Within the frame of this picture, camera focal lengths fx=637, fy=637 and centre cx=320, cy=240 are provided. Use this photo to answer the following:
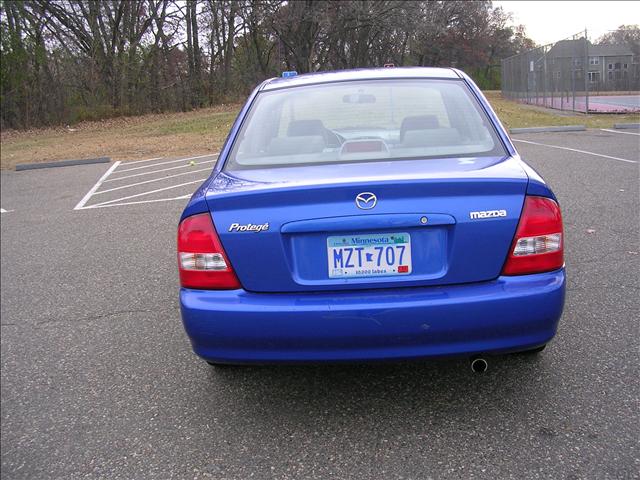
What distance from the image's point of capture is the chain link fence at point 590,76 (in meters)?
18.7

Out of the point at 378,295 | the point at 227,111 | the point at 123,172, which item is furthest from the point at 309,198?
the point at 227,111

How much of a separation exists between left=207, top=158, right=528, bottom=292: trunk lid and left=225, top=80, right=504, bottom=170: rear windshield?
1.64 feet

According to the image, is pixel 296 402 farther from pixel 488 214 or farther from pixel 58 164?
pixel 58 164

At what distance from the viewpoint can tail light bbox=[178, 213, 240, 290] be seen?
261 centimetres

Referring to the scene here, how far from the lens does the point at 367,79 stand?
370cm

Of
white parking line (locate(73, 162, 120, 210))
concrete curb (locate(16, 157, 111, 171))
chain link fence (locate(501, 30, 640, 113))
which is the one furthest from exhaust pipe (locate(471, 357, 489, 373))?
chain link fence (locate(501, 30, 640, 113))

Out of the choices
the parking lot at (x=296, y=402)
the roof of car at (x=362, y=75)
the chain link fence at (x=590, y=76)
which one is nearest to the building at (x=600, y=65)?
the chain link fence at (x=590, y=76)

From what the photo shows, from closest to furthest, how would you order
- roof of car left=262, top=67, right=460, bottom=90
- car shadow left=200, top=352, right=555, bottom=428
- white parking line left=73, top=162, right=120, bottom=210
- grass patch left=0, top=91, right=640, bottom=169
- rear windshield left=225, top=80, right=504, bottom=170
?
car shadow left=200, top=352, right=555, bottom=428 → rear windshield left=225, top=80, right=504, bottom=170 → roof of car left=262, top=67, right=460, bottom=90 → white parking line left=73, top=162, right=120, bottom=210 → grass patch left=0, top=91, right=640, bottom=169

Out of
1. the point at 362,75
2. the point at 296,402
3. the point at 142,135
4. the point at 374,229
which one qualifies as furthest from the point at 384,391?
the point at 142,135

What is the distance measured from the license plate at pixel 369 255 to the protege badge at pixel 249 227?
261 millimetres

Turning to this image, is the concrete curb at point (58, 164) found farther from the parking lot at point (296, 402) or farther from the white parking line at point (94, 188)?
the parking lot at point (296, 402)

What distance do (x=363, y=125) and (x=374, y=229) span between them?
58.5 inches

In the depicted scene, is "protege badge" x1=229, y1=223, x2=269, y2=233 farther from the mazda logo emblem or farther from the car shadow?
the car shadow

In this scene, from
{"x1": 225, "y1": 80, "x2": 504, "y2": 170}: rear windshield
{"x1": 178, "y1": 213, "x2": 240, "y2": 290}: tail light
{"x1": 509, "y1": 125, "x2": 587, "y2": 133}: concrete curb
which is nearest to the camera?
{"x1": 178, "y1": 213, "x2": 240, "y2": 290}: tail light
